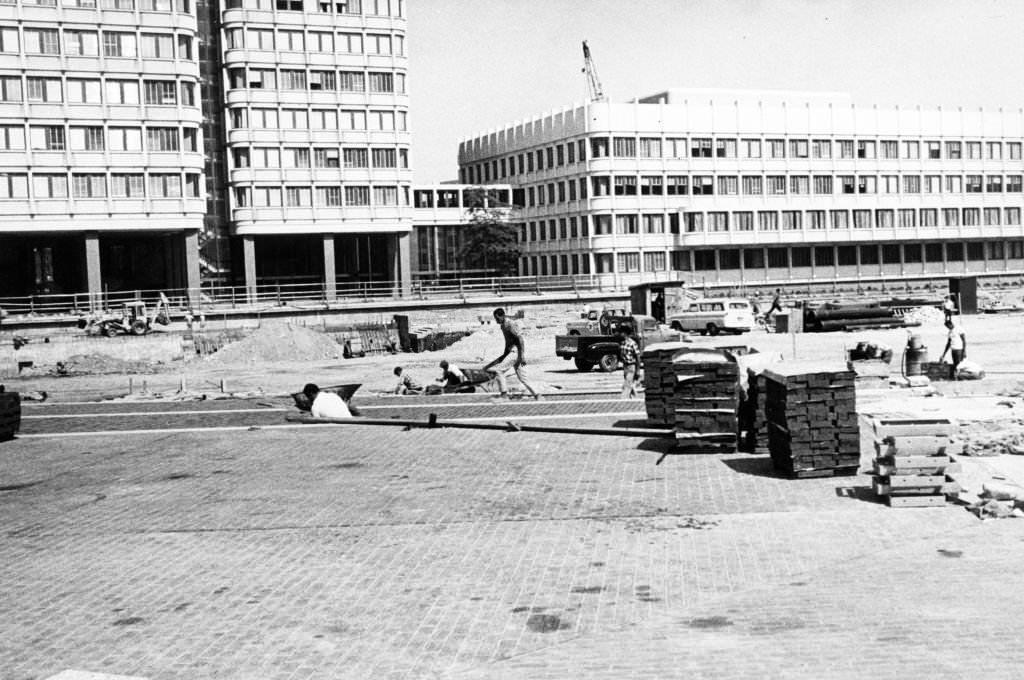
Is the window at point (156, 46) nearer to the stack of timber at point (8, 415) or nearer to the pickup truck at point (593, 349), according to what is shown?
the pickup truck at point (593, 349)

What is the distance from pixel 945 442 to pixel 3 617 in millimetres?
10461

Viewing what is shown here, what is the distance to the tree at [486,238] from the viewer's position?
297 feet

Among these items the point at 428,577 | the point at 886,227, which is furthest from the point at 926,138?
the point at 428,577

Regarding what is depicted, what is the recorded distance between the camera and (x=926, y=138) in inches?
3844

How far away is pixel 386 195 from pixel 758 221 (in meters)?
31.7

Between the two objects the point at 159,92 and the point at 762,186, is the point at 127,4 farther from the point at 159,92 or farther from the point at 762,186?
the point at 762,186

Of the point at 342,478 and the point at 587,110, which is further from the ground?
the point at 587,110

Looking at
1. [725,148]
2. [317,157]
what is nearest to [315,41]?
[317,157]

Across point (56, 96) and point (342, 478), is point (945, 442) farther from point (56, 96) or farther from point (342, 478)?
point (56, 96)

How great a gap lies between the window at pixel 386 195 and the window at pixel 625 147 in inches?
778

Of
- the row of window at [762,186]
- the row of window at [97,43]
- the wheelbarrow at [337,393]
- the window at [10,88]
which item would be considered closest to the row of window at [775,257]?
the row of window at [762,186]

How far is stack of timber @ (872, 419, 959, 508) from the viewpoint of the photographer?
1423 centimetres


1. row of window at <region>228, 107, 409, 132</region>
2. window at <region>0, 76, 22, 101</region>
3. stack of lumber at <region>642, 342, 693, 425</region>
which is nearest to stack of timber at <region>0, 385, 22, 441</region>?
stack of lumber at <region>642, 342, 693, 425</region>

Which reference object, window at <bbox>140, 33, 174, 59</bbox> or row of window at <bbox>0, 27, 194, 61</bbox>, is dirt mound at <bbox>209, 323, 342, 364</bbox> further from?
row of window at <bbox>0, 27, 194, 61</bbox>
